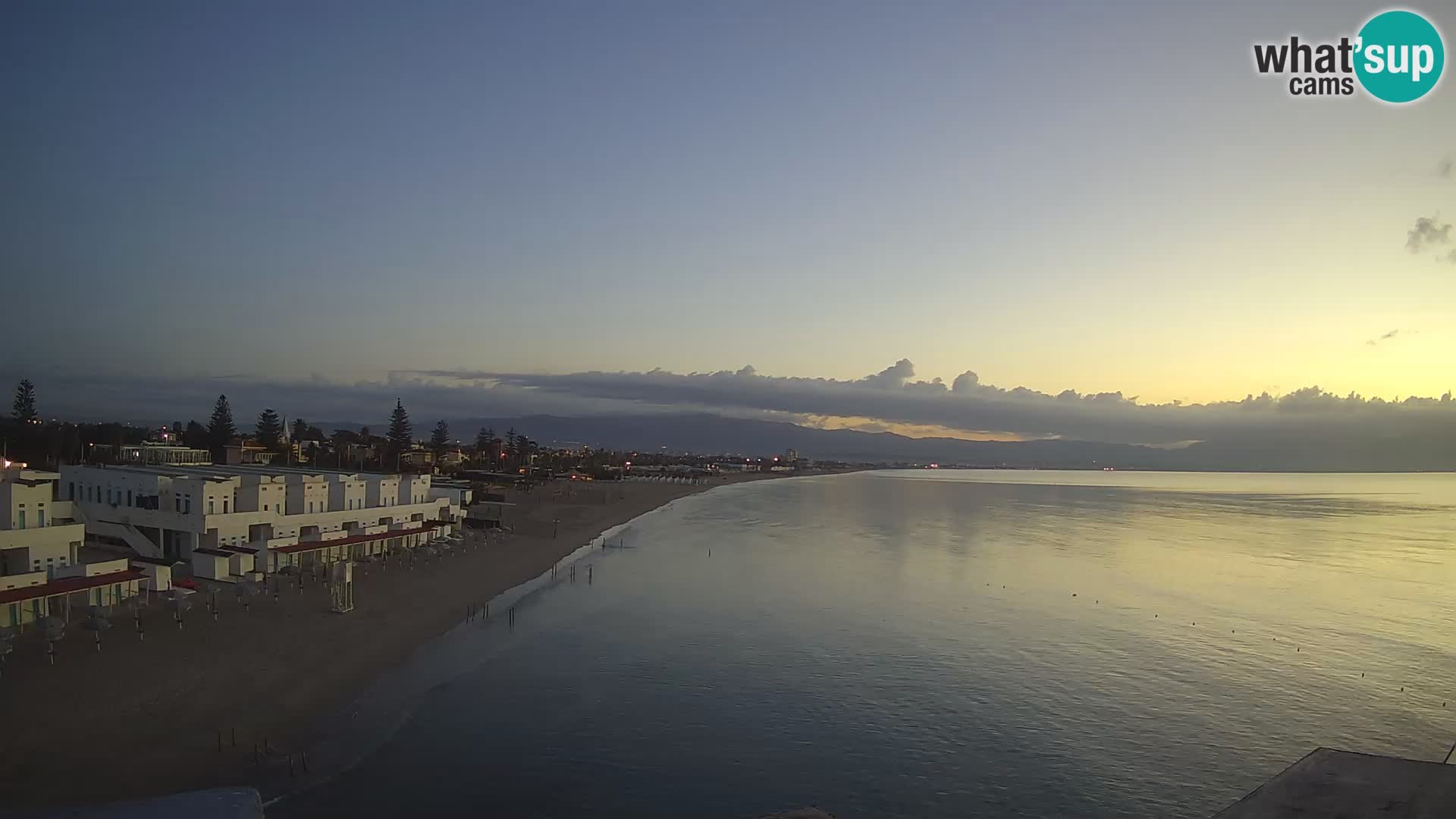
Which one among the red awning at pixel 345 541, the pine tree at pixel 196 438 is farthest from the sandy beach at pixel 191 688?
the pine tree at pixel 196 438

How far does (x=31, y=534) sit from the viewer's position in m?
25.3

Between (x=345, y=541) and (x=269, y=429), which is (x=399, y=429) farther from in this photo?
(x=345, y=541)

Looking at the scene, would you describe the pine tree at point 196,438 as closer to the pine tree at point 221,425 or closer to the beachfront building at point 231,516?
the pine tree at point 221,425

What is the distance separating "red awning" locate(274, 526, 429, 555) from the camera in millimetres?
32750

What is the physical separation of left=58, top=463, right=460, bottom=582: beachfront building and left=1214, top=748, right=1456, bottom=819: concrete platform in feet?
106

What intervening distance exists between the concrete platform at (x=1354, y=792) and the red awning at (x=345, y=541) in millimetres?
34213

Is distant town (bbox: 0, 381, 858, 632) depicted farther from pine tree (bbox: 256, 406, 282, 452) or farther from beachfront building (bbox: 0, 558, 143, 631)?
pine tree (bbox: 256, 406, 282, 452)

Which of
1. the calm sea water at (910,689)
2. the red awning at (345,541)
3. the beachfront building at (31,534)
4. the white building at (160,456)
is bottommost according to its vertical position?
the calm sea water at (910,689)

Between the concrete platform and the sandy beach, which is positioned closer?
the concrete platform

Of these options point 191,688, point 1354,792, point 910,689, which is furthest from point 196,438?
point 1354,792

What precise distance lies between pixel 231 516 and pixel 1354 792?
1449 inches

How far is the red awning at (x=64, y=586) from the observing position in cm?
2212

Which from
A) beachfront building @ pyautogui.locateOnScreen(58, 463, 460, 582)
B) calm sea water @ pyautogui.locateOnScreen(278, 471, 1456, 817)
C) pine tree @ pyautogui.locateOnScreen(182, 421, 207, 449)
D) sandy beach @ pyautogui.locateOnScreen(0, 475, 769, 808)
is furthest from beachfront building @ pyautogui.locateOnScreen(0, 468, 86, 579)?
pine tree @ pyautogui.locateOnScreen(182, 421, 207, 449)

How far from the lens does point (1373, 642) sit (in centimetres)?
3195
